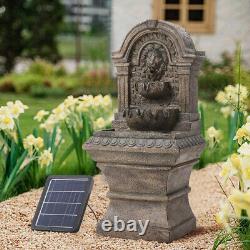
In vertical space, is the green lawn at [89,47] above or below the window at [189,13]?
below

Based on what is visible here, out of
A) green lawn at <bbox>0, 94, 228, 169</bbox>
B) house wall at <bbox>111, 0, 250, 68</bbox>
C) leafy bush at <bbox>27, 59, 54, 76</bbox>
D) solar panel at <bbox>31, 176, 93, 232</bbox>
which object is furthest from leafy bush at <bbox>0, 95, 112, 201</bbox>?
leafy bush at <bbox>27, 59, 54, 76</bbox>

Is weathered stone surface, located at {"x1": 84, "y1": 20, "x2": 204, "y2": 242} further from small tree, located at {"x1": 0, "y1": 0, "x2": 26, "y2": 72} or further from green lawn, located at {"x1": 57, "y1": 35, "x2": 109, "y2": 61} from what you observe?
small tree, located at {"x1": 0, "y1": 0, "x2": 26, "y2": 72}

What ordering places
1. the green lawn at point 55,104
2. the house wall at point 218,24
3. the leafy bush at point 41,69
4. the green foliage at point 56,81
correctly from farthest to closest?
the leafy bush at point 41,69, the house wall at point 218,24, the green foliage at point 56,81, the green lawn at point 55,104

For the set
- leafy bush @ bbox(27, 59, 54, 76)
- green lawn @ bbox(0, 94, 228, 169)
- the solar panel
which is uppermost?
the solar panel

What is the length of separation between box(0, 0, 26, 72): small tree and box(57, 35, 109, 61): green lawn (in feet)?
5.73

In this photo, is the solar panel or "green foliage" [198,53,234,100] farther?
"green foliage" [198,53,234,100]

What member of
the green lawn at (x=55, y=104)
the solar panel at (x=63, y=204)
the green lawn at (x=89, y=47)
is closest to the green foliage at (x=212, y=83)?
the green lawn at (x=55, y=104)

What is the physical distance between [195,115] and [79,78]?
1037 centimetres

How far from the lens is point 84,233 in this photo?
5473mm

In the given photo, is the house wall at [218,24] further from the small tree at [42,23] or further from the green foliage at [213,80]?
the small tree at [42,23]

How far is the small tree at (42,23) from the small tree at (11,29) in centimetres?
20

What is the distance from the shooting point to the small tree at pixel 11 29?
59.1ft

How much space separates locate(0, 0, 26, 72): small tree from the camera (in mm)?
18016

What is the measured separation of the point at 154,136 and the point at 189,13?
11.4 metres
